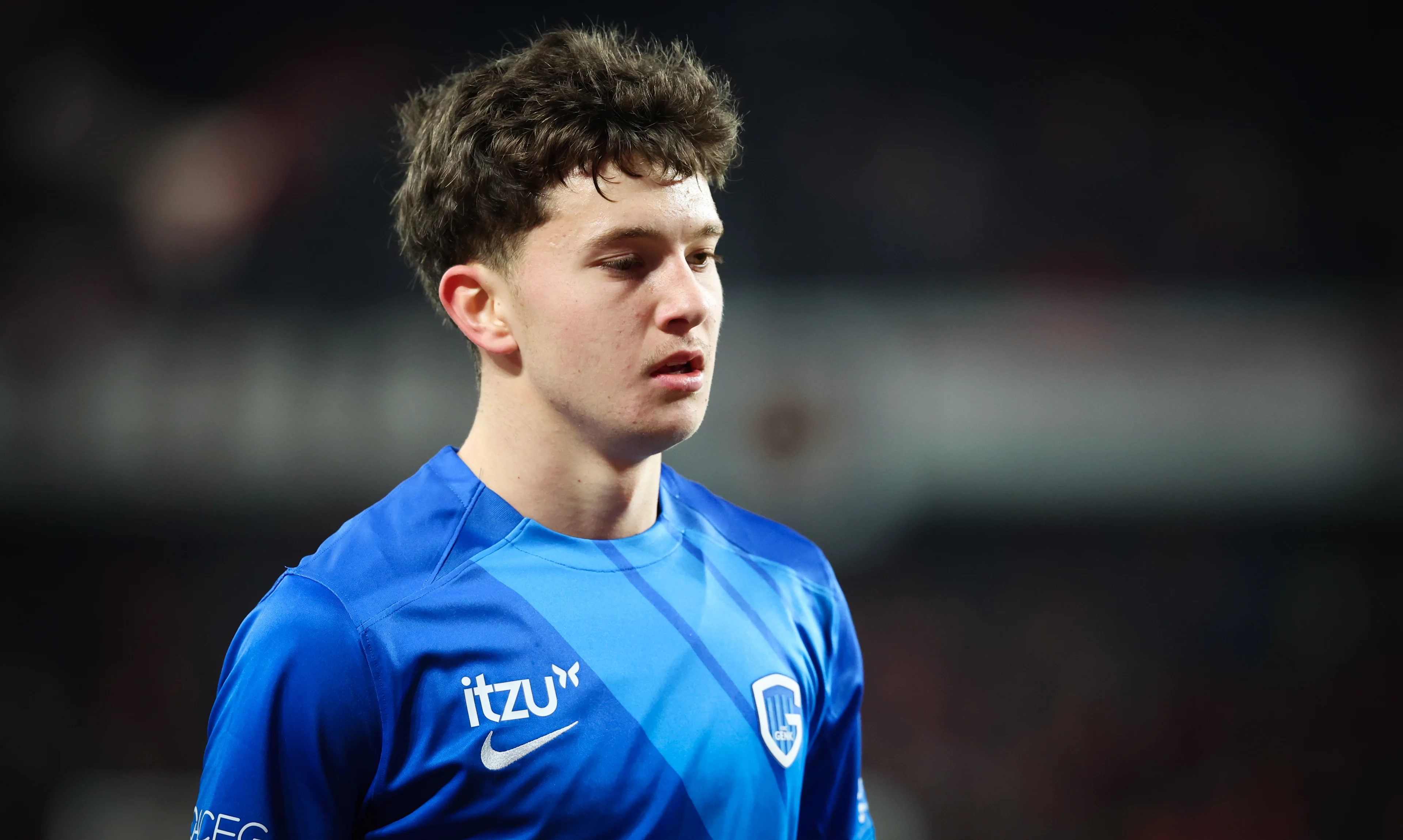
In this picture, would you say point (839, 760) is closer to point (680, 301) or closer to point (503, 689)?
point (503, 689)

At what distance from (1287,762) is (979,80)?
4724mm

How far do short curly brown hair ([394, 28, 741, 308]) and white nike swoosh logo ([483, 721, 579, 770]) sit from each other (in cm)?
78

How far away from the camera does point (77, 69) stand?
6.45 m

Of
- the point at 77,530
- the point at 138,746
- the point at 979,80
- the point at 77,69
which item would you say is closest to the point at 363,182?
the point at 77,69

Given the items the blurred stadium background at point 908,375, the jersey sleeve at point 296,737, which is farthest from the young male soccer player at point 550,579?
the blurred stadium background at point 908,375

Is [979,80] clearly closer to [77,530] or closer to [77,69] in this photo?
[77,69]

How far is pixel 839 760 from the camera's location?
2.11 meters

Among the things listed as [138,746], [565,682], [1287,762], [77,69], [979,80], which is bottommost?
[138,746]

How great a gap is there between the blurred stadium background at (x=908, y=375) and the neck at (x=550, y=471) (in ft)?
14.5

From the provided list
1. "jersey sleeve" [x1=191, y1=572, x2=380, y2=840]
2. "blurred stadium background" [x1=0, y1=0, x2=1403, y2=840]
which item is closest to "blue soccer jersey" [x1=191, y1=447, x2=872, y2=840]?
"jersey sleeve" [x1=191, y1=572, x2=380, y2=840]

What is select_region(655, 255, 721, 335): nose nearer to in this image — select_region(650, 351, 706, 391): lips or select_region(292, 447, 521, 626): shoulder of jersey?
select_region(650, 351, 706, 391): lips

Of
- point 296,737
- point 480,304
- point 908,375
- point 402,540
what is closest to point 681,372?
point 480,304

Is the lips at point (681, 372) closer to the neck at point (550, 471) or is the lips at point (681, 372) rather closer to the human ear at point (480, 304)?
the neck at point (550, 471)

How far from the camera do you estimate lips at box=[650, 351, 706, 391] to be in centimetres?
177
